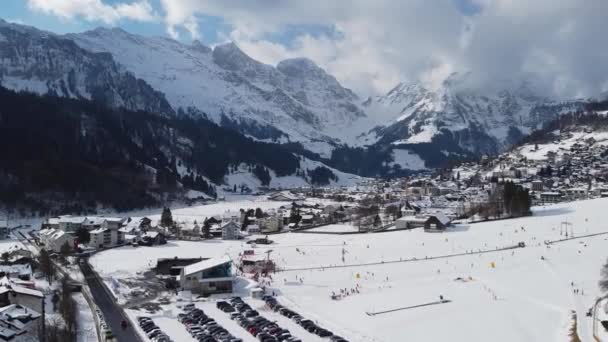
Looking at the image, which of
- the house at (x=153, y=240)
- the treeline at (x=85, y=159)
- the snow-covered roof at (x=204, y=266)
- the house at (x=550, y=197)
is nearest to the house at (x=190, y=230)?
the house at (x=153, y=240)

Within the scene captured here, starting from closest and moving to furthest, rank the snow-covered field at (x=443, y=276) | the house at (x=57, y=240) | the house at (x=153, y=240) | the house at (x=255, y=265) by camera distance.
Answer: the snow-covered field at (x=443, y=276) → the house at (x=255, y=265) → the house at (x=57, y=240) → the house at (x=153, y=240)

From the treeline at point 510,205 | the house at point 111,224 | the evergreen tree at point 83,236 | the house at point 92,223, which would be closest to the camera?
the evergreen tree at point 83,236

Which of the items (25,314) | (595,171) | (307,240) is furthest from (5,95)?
(595,171)

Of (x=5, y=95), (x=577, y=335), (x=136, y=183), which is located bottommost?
(x=577, y=335)

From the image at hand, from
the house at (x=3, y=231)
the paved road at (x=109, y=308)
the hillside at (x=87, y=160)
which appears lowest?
the paved road at (x=109, y=308)

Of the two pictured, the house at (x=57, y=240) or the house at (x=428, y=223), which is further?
the house at (x=428, y=223)

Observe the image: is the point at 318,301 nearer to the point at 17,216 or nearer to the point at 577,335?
the point at 577,335

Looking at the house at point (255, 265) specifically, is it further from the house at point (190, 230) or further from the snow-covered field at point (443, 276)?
the house at point (190, 230)
